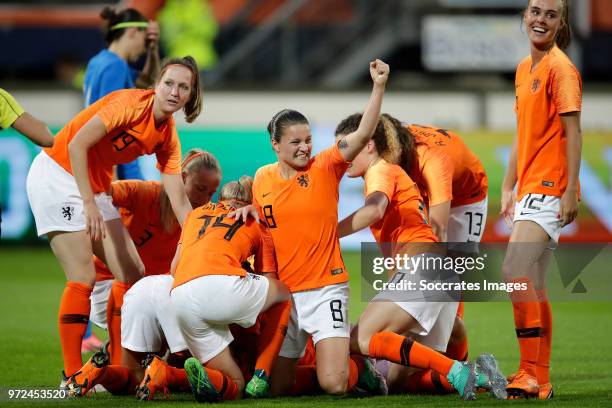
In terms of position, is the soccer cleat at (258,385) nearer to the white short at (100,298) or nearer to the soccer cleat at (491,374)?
the soccer cleat at (491,374)

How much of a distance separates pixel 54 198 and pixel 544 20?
2.88 metres

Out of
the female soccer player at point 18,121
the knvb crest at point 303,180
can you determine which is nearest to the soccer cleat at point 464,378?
the knvb crest at point 303,180

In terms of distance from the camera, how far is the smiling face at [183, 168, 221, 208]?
6.82 metres

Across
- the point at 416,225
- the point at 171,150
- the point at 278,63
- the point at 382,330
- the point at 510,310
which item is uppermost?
the point at 278,63

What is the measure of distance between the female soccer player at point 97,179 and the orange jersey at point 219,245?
0.38 meters

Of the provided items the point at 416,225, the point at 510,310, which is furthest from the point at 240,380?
the point at 510,310

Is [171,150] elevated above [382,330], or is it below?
above

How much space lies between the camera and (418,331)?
611 centimetres

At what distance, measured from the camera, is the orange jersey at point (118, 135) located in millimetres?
6273

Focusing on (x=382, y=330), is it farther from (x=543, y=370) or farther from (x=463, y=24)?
(x=463, y=24)

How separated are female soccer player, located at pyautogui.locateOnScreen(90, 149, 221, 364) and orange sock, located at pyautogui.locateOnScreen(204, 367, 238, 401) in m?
1.18

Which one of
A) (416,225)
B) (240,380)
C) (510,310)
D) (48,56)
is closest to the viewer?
(240,380)

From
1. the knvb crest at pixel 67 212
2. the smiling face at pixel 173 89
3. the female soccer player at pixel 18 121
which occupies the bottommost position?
the knvb crest at pixel 67 212

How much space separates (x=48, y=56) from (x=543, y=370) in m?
15.4
